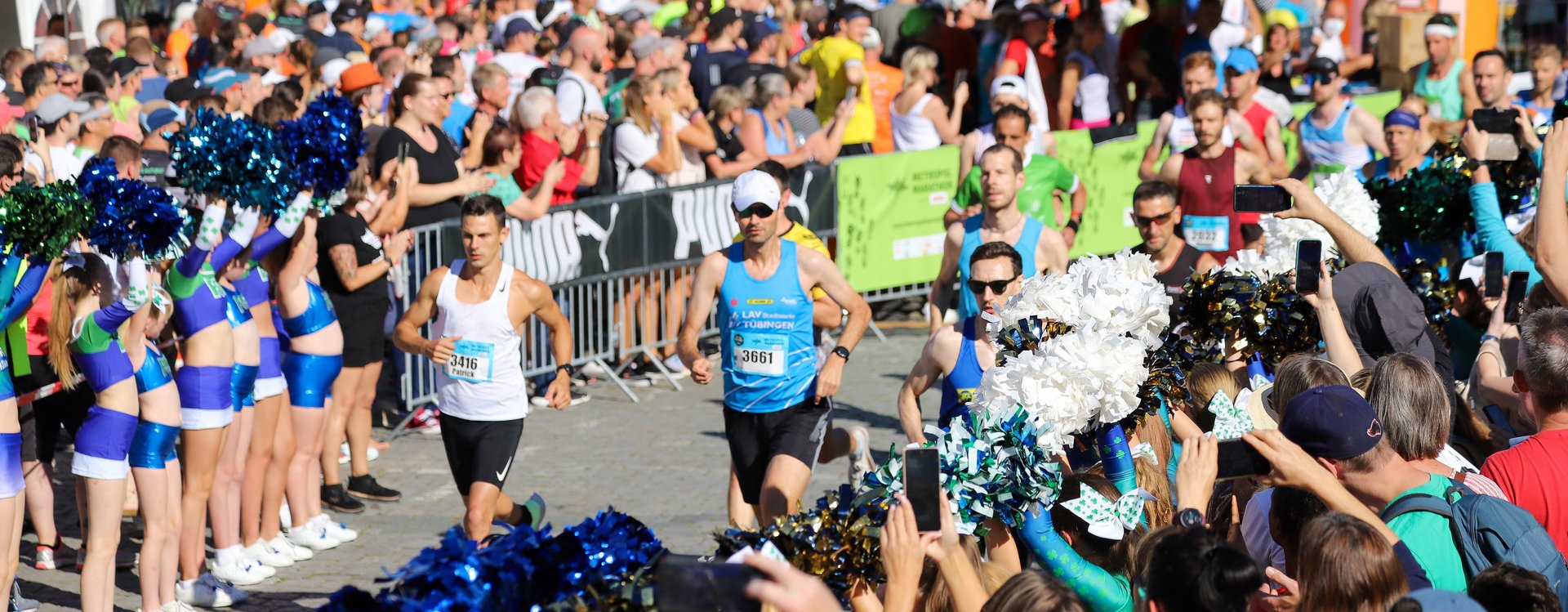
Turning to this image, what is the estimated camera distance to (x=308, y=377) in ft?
26.3

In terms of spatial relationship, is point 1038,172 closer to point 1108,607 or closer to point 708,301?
point 708,301

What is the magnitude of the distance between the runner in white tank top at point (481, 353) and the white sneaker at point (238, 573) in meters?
0.99

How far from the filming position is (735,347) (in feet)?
23.7

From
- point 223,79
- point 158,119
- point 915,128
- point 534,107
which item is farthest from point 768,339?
point 915,128

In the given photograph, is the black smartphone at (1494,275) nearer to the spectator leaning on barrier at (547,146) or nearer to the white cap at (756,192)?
the white cap at (756,192)

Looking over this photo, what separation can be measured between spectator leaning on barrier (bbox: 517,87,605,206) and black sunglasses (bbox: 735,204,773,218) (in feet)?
12.5

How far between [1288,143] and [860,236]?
4.24 metres

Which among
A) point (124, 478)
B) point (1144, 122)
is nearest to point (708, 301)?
point (124, 478)

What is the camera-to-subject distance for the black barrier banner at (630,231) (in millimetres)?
10375

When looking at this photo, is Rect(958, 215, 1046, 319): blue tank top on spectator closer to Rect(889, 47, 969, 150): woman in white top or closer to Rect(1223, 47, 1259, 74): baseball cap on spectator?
Rect(889, 47, 969, 150): woman in white top

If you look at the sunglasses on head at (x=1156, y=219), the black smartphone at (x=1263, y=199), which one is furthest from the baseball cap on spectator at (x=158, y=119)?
the black smartphone at (x=1263, y=199)

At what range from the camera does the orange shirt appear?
14.5 m

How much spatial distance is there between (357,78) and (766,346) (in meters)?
5.19

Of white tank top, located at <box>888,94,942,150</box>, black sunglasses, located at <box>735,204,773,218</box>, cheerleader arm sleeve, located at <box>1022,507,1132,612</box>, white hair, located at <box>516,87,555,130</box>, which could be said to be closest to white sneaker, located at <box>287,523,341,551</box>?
black sunglasses, located at <box>735,204,773,218</box>
